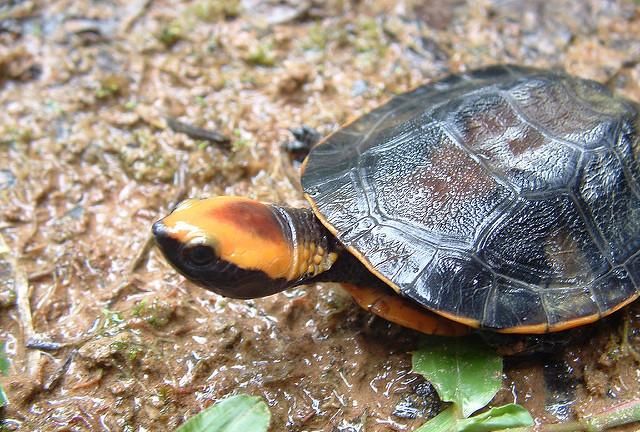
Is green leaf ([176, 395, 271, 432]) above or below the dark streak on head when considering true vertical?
below

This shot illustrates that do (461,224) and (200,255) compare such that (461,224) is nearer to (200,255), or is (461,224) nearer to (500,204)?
(500,204)

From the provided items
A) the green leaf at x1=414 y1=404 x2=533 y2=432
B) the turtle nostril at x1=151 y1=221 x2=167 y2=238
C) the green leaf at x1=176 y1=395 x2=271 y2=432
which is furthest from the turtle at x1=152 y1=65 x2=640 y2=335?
the green leaf at x1=176 y1=395 x2=271 y2=432

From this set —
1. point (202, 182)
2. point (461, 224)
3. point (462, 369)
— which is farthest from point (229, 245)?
point (202, 182)

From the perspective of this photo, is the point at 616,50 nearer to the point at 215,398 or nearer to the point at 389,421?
the point at 389,421

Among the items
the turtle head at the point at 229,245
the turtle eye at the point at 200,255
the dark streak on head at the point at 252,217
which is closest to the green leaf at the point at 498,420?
the turtle head at the point at 229,245

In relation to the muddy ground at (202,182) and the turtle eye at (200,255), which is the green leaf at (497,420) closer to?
the muddy ground at (202,182)

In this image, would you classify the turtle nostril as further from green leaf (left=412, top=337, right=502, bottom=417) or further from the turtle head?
green leaf (left=412, top=337, right=502, bottom=417)

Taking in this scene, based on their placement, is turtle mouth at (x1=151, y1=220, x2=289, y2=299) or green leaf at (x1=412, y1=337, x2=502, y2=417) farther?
green leaf at (x1=412, y1=337, x2=502, y2=417)
